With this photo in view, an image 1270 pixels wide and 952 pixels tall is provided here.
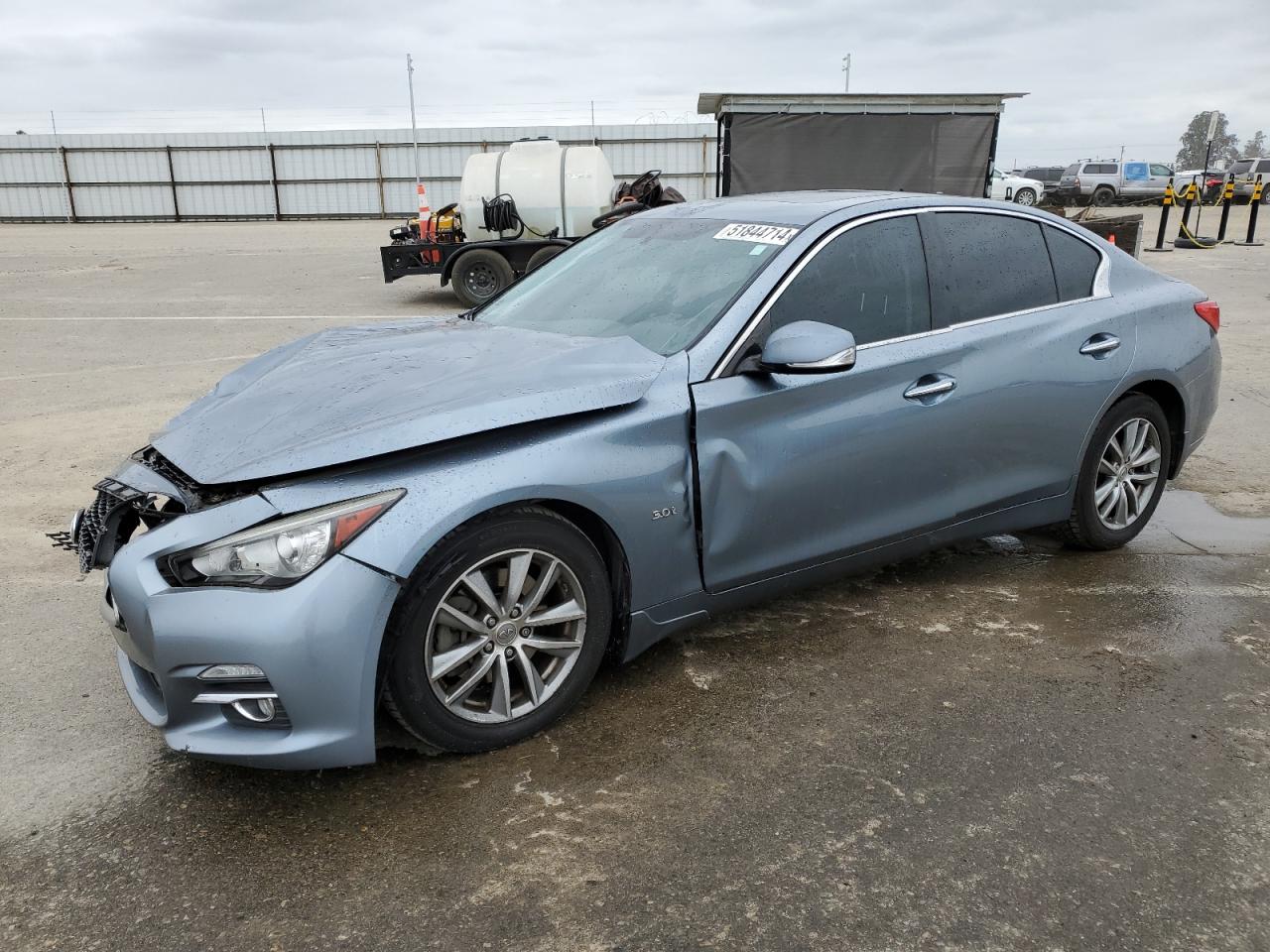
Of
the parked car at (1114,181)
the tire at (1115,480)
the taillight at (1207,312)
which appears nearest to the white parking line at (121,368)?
the tire at (1115,480)

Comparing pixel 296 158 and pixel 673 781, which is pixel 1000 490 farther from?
pixel 296 158

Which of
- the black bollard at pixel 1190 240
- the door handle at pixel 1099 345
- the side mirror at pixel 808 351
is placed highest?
the side mirror at pixel 808 351

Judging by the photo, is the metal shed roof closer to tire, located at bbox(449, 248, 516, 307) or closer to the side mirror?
tire, located at bbox(449, 248, 516, 307)

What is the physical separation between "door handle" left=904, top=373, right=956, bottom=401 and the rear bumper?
1.89 m

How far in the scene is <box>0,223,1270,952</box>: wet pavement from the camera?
7.34 feet

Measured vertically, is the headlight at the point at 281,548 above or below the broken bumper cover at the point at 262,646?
above

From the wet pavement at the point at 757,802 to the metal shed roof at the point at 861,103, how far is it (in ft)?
41.6

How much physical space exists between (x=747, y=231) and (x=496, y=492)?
5.00 feet

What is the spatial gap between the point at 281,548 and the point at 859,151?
1464 cm

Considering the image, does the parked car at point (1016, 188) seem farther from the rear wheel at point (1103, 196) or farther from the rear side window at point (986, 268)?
the rear side window at point (986, 268)

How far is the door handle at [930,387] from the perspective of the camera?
3455 millimetres

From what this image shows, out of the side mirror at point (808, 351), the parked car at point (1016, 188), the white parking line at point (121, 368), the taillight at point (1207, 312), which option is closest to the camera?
the side mirror at point (808, 351)

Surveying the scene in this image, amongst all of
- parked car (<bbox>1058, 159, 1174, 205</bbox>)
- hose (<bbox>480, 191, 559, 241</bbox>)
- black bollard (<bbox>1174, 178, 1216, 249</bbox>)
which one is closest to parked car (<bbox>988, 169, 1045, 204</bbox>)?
parked car (<bbox>1058, 159, 1174, 205</bbox>)

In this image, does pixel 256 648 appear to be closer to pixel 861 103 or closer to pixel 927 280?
pixel 927 280
